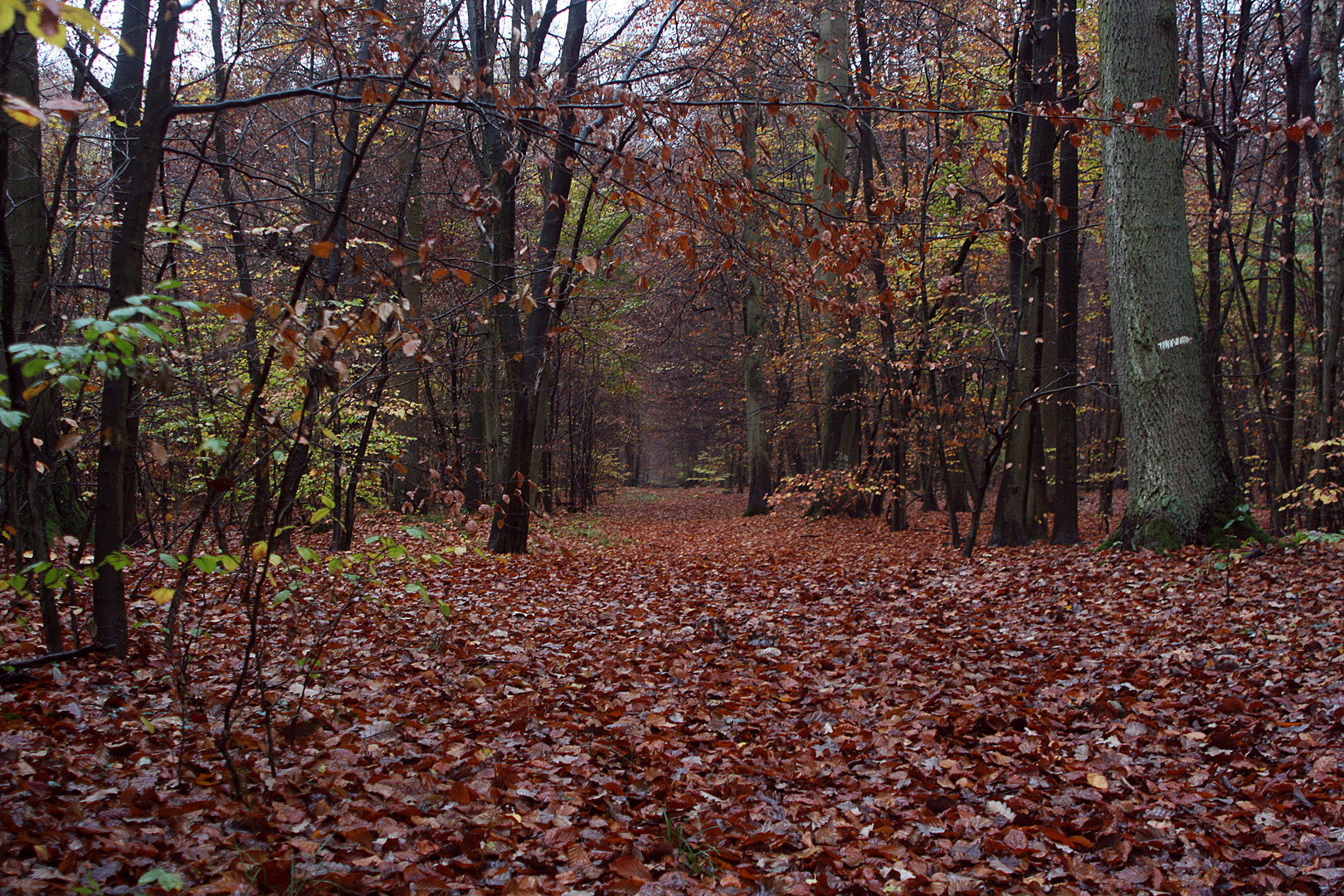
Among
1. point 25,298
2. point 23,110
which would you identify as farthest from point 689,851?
point 25,298

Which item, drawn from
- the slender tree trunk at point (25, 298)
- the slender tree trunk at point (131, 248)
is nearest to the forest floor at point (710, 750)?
the slender tree trunk at point (131, 248)

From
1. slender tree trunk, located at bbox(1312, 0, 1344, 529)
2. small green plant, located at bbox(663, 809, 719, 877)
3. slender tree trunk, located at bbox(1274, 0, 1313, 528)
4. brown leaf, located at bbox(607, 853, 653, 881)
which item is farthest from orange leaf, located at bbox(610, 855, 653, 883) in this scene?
slender tree trunk, located at bbox(1274, 0, 1313, 528)

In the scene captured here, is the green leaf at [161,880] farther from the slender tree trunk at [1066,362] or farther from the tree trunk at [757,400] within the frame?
Result: the tree trunk at [757,400]

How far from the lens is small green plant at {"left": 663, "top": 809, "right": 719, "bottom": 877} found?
2.81 m

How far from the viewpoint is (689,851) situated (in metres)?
2.92

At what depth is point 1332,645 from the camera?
4656mm

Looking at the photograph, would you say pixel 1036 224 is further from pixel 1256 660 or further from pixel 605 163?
pixel 605 163

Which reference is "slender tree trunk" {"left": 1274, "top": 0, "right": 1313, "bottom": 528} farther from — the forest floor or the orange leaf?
the orange leaf

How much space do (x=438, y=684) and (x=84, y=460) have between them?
670 centimetres

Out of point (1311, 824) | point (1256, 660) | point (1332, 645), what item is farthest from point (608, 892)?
point (1332, 645)

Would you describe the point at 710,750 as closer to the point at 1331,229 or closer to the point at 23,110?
the point at 23,110

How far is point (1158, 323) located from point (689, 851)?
7.02 meters

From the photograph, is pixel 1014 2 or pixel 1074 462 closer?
pixel 1074 462

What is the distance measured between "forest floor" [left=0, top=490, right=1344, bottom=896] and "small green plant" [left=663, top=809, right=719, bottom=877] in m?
0.02
